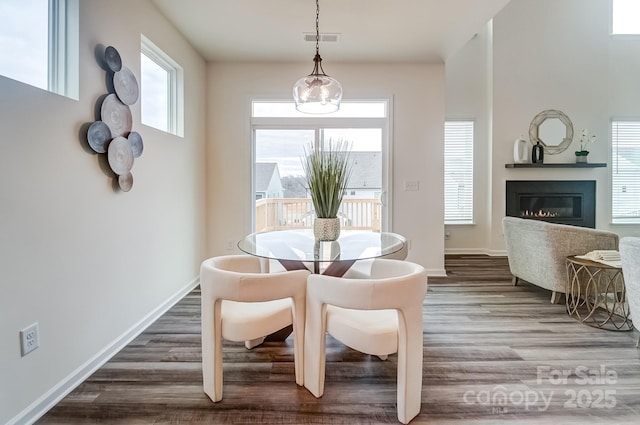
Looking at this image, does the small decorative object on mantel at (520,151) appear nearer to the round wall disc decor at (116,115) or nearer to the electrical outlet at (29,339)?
the round wall disc decor at (116,115)

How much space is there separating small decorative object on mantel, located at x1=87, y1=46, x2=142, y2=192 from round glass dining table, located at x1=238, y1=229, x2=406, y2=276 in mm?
948

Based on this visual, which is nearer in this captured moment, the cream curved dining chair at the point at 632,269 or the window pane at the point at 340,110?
the cream curved dining chair at the point at 632,269

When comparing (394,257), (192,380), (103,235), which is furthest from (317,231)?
(103,235)

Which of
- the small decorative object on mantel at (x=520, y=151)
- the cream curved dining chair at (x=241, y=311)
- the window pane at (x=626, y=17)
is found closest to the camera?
the cream curved dining chair at (x=241, y=311)

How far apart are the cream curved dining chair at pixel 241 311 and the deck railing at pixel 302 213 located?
2344 millimetres

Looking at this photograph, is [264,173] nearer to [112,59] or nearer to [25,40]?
[112,59]

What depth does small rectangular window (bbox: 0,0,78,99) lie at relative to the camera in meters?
1.48

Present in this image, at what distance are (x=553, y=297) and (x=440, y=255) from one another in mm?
1212

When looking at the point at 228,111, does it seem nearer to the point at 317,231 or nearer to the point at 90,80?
the point at 90,80

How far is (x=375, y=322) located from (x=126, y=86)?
220 cm

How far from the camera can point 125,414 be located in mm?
1548

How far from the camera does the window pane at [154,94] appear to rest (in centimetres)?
266

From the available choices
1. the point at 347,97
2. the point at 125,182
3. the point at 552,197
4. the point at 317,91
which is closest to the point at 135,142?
the point at 125,182

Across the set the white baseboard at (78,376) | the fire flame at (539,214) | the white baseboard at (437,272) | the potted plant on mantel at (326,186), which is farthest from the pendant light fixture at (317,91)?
the fire flame at (539,214)
